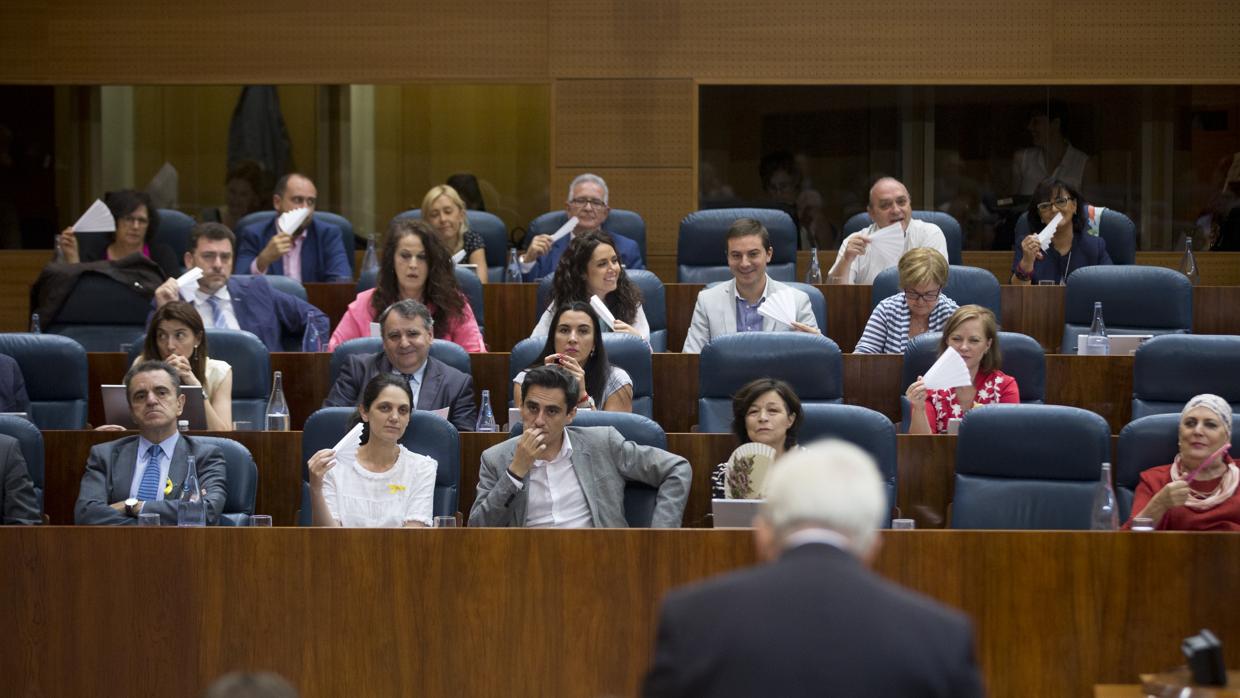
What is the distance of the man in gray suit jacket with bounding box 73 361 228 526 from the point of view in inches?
184

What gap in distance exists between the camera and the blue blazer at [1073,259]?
7.11 m

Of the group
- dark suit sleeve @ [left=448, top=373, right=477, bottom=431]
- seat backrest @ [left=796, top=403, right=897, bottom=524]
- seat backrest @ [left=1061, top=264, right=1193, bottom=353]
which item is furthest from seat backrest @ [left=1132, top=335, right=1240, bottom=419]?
dark suit sleeve @ [left=448, top=373, right=477, bottom=431]

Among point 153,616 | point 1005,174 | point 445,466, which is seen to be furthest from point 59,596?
point 1005,174

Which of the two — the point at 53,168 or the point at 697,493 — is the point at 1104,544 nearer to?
the point at 697,493

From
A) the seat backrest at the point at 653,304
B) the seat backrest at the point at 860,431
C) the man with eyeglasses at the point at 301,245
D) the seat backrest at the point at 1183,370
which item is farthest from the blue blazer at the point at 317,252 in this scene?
the seat backrest at the point at 1183,370

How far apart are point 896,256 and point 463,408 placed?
92.0 inches

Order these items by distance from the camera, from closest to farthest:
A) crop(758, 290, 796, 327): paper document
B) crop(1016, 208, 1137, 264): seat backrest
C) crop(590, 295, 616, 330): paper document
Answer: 1. crop(590, 295, 616, 330): paper document
2. crop(758, 290, 796, 327): paper document
3. crop(1016, 208, 1137, 264): seat backrest

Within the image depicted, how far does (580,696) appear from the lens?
382cm

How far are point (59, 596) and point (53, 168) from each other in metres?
5.30

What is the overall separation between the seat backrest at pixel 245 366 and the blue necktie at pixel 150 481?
947 mm

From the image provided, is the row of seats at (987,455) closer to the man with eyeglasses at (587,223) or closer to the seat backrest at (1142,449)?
the seat backrest at (1142,449)

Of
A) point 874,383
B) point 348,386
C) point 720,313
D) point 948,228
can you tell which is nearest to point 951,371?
point 874,383

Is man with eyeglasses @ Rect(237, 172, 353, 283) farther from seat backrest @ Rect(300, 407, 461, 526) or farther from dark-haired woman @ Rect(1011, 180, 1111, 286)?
dark-haired woman @ Rect(1011, 180, 1111, 286)

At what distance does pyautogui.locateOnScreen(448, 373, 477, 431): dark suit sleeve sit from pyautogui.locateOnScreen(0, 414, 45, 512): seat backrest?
4.13ft
